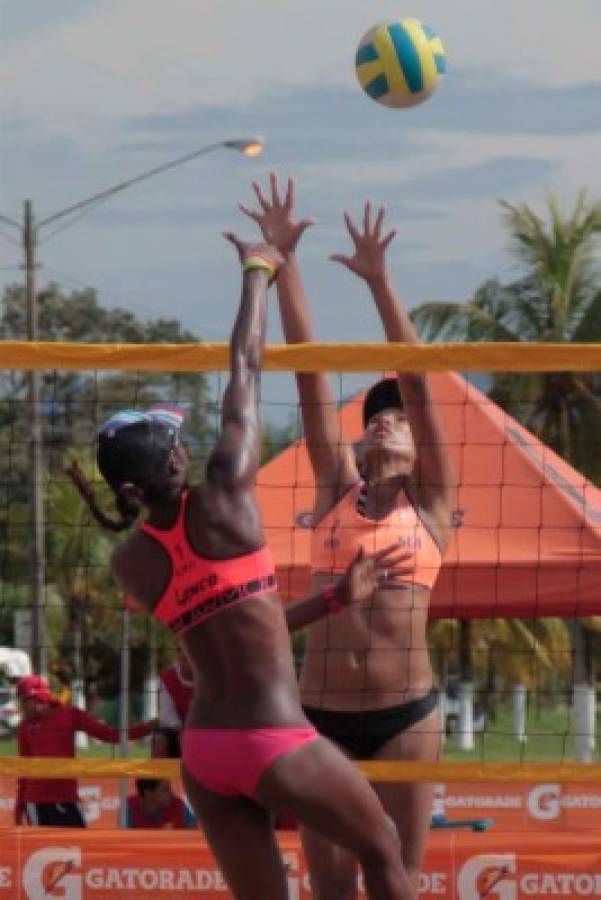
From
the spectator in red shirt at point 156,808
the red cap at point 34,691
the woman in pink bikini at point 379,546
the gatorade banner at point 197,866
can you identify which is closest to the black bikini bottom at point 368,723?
the woman in pink bikini at point 379,546

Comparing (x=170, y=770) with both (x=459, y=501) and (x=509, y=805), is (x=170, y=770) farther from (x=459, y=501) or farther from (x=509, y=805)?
(x=509, y=805)

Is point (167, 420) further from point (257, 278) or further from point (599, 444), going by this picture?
point (599, 444)

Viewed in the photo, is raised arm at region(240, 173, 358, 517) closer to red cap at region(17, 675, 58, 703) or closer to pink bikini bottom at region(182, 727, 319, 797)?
pink bikini bottom at region(182, 727, 319, 797)

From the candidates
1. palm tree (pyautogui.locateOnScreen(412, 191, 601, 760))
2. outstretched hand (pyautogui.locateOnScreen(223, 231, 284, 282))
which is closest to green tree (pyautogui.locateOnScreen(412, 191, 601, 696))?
palm tree (pyautogui.locateOnScreen(412, 191, 601, 760))

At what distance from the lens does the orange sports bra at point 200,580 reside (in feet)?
18.4

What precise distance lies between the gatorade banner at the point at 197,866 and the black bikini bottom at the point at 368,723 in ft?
8.53

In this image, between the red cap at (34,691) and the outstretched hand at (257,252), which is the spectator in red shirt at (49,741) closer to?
the red cap at (34,691)

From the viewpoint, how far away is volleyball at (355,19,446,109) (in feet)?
32.2

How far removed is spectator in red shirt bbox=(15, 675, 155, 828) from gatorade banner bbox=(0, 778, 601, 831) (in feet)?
6.03

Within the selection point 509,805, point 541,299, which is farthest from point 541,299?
point 509,805

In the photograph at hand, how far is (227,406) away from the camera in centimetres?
587

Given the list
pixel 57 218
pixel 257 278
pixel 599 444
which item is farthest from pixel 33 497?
pixel 257 278

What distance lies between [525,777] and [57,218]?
2301 cm

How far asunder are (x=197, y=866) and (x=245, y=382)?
4.35 metres
